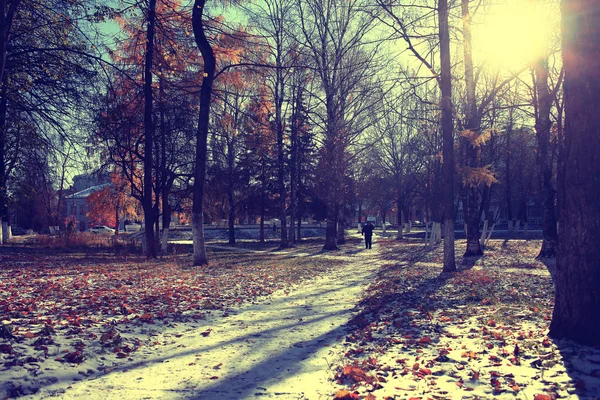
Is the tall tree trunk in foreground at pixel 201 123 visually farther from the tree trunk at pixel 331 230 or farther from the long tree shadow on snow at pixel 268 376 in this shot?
the tree trunk at pixel 331 230

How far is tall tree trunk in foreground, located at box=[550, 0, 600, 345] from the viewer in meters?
5.12

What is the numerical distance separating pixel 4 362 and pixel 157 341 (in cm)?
202

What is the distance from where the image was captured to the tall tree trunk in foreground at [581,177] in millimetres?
5125

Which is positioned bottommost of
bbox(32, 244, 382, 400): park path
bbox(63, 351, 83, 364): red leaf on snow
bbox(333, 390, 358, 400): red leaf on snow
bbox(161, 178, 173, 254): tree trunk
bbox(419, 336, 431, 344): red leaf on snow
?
bbox(32, 244, 382, 400): park path

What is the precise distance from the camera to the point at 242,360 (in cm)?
553

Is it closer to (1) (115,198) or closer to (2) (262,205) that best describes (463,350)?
(1) (115,198)

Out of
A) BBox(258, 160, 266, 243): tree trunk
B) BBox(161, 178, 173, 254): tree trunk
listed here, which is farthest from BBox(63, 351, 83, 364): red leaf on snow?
BBox(258, 160, 266, 243): tree trunk

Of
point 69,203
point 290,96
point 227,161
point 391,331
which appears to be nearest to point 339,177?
point 290,96

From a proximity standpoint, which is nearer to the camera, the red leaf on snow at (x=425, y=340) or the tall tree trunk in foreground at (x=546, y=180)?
the red leaf on snow at (x=425, y=340)

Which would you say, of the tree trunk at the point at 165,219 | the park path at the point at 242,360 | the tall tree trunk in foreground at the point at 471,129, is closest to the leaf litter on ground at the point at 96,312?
the park path at the point at 242,360

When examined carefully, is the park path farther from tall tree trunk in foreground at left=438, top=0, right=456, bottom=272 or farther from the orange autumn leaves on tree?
the orange autumn leaves on tree

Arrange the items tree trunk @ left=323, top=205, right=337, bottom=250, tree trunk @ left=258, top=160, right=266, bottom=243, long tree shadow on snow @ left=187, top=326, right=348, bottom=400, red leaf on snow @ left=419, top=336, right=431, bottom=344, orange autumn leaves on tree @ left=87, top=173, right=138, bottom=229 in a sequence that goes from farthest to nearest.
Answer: tree trunk @ left=258, top=160, right=266, bottom=243
tree trunk @ left=323, top=205, right=337, bottom=250
orange autumn leaves on tree @ left=87, top=173, right=138, bottom=229
red leaf on snow @ left=419, top=336, right=431, bottom=344
long tree shadow on snow @ left=187, top=326, right=348, bottom=400

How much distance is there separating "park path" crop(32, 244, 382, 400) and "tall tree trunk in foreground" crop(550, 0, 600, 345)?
9.29 ft

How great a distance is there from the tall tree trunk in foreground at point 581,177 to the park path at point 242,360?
9.29ft
